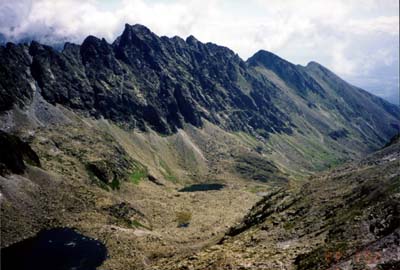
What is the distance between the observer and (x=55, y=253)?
125312mm

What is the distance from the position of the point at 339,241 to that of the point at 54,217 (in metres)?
112

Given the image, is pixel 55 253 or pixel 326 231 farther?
pixel 55 253

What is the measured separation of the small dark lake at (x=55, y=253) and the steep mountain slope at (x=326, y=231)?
31.0m

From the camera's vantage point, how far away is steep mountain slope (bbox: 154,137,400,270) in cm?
5609

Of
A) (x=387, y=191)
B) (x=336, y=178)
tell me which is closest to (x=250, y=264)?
(x=387, y=191)

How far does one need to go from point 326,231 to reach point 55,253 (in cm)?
8462

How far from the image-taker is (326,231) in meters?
75.4

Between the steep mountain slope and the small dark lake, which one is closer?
the steep mountain slope

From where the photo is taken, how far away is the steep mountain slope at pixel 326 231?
5609cm

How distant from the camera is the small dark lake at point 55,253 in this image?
385 ft

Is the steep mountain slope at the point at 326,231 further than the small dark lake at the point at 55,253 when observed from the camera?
No

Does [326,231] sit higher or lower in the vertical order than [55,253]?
higher

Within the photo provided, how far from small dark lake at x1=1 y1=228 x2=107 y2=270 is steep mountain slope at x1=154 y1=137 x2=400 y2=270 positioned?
31.0 metres

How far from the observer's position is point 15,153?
164875mm
